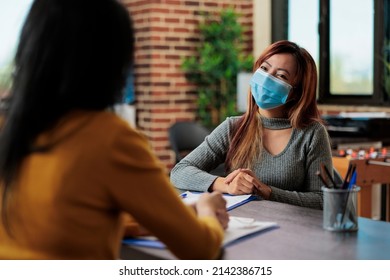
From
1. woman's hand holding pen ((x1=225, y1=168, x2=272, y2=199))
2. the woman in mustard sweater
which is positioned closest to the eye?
woman's hand holding pen ((x1=225, y1=168, x2=272, y2=199))

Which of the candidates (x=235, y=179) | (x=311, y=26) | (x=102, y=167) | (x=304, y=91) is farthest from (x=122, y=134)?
(x=311, y=26)

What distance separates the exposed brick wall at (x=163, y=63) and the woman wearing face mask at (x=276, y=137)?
11.1 ft

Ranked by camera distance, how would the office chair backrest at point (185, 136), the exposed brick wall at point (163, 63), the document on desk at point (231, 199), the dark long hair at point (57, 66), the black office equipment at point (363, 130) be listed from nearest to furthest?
the dark long hair at point (57, 66)
the document on desk at point (231, 199)
the black office equipment at point (363, 130)
the office chair backrest at point (185, 136)
the exposed brick wall at point (163, 63)

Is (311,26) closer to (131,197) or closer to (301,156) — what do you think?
(301,156)

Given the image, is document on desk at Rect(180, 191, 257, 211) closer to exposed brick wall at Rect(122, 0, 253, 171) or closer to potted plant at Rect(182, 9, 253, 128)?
exposed brick wall at Rect(122, 0, 253, 171)

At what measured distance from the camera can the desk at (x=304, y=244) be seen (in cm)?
138

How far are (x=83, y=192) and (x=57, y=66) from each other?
22 centimetres

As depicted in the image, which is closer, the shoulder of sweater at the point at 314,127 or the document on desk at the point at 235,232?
the document on desk at the point at 235,232

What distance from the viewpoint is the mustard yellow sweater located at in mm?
1108

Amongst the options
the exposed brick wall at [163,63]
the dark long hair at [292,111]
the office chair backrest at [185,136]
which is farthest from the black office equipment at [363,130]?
the dark long hair at [292,111]

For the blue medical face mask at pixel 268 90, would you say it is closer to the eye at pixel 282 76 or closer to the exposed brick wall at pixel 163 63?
the eye at pixel 282 76

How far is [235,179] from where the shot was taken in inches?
80.3
